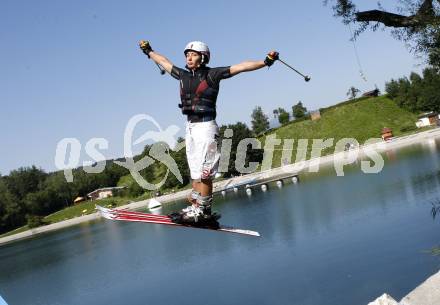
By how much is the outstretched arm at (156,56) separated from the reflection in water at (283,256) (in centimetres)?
2171

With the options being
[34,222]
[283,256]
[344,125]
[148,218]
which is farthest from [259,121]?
[148,218]

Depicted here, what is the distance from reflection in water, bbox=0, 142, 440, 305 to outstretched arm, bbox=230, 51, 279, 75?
71.8 feet

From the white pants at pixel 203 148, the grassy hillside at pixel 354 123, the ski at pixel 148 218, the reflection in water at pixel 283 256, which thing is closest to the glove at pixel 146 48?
the white pants at pixel 203 148

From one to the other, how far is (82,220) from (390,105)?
94162mm

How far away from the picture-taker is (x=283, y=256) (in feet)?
128

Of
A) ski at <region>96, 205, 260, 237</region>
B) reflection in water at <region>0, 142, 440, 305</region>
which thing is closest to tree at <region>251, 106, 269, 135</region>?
reflection in water at <region>0, 142, 440, 305</region>

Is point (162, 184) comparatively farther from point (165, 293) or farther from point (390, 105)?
point (165, 293)

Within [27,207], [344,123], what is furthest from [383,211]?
[27,207]

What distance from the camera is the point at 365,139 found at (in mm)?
120500

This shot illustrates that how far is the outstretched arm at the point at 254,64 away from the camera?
6832 mm

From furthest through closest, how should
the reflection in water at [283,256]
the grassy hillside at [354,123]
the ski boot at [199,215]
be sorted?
the grassy hillside at [354,123]
the reflection in water at [283,256]
the ski boot at [199,215]

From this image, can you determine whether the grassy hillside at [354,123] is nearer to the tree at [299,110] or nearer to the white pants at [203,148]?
the tree at [299,110]

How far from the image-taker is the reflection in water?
1172 inches

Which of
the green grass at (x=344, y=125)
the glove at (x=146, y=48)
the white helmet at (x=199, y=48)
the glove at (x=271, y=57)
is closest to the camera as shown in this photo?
the glove at (x=271, y=57)
